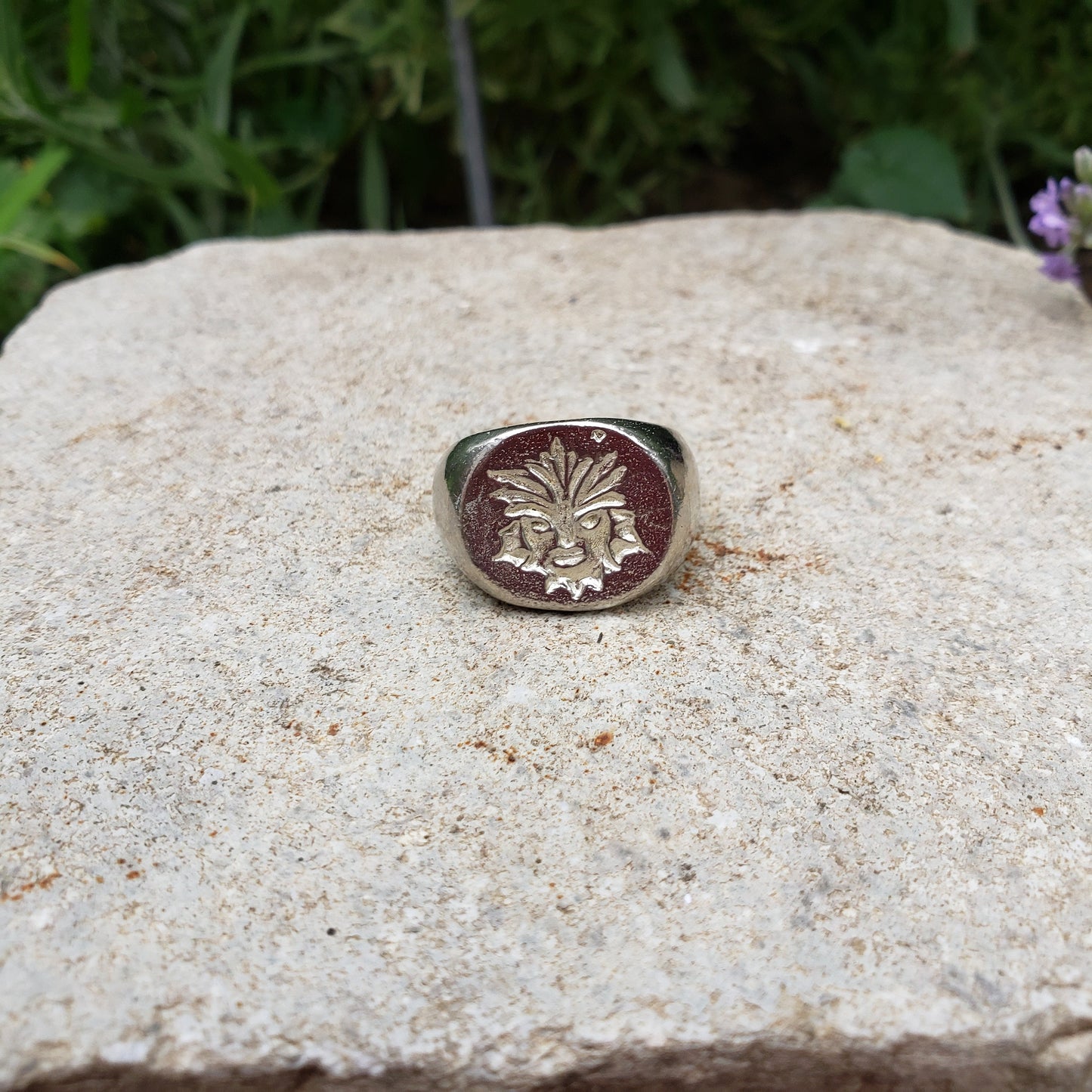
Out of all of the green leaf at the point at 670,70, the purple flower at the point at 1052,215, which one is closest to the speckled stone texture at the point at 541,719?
the purple flower at the point at 1052,215

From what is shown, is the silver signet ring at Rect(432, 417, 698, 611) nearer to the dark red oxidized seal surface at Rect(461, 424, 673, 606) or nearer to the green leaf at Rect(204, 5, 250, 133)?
the dark red oxidized seal surface at Rect(461, 424, 673, 606)

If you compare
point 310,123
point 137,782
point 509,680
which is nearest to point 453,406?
point 509,680

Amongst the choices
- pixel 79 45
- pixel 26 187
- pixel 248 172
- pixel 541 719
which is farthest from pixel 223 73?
pixel 541 719

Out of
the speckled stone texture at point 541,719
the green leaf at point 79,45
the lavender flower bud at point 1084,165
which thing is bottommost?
the speckled stone texture at point 541,719

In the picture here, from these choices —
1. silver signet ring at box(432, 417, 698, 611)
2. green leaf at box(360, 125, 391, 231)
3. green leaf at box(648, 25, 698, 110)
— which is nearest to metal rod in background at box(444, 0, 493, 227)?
green leaf at box(360, 125, 391, 231)

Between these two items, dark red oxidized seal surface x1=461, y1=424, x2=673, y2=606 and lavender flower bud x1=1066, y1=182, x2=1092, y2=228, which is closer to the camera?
dark red oxidized seal surface x1=461, y1=424, x2=673, y2=606

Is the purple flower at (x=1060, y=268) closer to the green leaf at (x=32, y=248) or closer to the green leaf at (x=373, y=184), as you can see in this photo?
the green leaf at (x=373, y=184)
